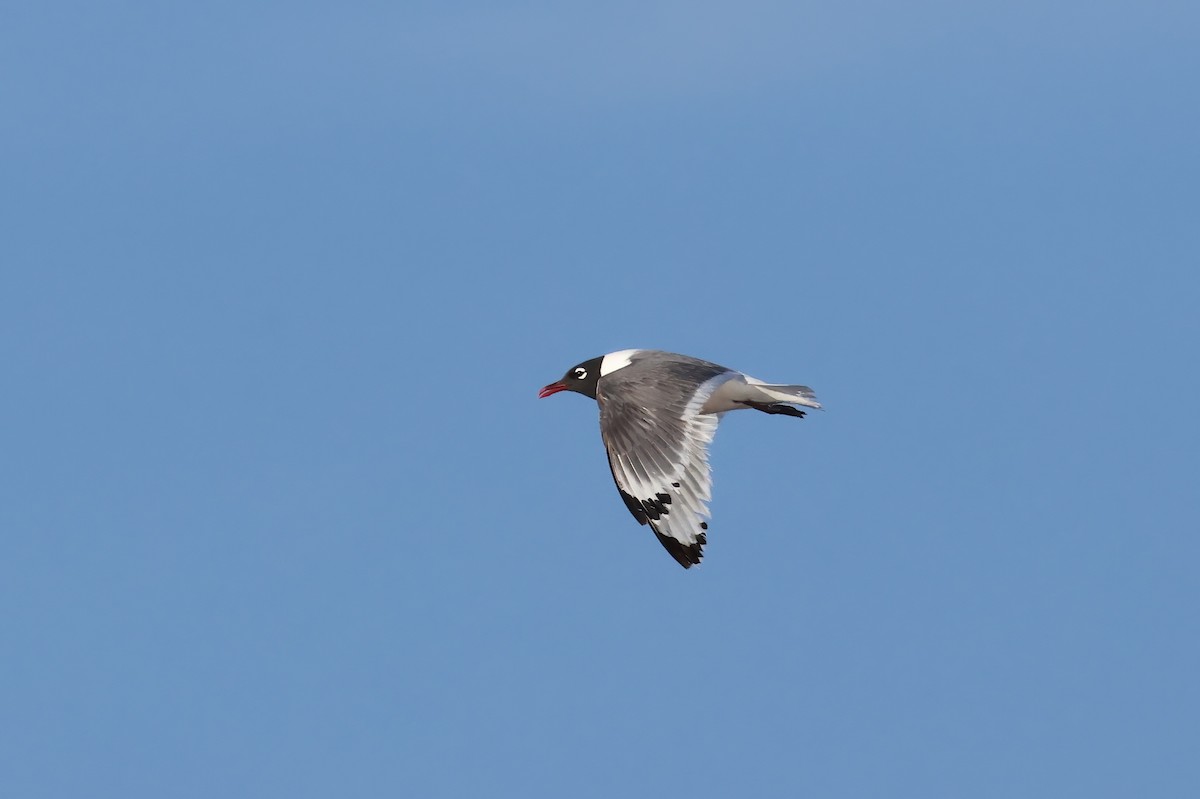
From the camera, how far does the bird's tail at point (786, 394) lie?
865 inches

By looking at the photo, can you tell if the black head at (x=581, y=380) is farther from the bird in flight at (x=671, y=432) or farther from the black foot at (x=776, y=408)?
the black foot at (x=776, y=408)

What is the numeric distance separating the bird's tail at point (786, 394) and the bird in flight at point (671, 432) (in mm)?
12

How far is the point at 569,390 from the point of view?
2450cm

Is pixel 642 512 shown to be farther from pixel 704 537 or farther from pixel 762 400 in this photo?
pixel 762 400

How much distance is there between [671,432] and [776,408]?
2.91 m

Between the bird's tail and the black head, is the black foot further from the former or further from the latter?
the black head

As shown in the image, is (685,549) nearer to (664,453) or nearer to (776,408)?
(664,453)

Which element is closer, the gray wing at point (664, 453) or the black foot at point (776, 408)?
the gray wing at point (664, 453)

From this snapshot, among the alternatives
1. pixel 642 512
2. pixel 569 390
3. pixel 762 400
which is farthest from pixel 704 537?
pixel 569 390

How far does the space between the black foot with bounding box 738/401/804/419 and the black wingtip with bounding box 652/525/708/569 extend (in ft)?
9.01

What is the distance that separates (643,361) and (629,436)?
212 cm

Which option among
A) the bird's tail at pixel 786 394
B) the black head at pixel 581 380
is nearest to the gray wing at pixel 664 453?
the bird's tail at pixel 786 394

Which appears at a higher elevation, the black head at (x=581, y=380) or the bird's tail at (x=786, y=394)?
the black head at (x=581, y=380)

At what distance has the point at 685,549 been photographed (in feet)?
65.4
